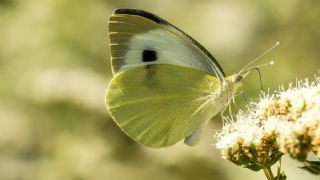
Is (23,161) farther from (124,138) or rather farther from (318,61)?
(318,61)

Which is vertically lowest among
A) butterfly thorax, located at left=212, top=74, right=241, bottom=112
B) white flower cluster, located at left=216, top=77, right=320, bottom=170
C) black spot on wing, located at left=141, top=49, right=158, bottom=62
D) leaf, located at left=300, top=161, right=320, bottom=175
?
leaf, located at left=300, top=161, right=320, bottom=175

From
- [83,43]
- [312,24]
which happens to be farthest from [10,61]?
[312,24]

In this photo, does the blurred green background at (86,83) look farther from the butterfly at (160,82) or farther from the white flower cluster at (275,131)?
the white flower cluster at (275,131)

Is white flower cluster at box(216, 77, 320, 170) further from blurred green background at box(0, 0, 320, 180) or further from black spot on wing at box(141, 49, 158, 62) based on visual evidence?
blurred green background at box(0, 0, 320, 180)

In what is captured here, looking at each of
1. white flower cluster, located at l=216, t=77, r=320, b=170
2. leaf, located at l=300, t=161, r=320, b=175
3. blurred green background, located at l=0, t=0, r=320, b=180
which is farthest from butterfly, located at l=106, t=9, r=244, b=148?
blurred green background, located at l=0, t=0, r=320, b=180

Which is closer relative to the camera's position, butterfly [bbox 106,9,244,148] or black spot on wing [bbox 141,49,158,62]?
butterfly [bbox 106,9,244,148]

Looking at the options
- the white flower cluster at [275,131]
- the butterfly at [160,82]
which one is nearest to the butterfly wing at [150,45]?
the butterfly at [160,82]
